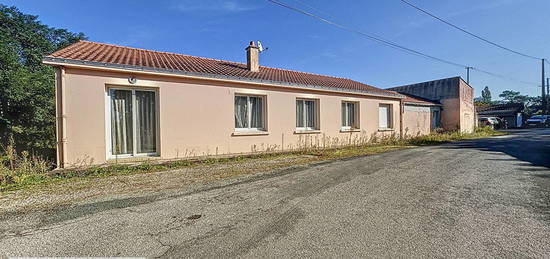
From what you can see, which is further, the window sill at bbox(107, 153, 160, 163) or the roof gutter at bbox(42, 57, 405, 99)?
the window sill at bbox(107, 153, 160, 163)

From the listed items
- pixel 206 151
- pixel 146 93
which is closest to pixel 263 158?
pixel 206 151

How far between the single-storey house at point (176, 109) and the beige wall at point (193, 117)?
0.08 ft

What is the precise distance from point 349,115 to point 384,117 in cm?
308

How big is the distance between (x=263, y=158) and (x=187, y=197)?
4.58 m

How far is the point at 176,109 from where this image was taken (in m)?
7.96

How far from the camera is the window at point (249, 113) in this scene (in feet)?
31.4

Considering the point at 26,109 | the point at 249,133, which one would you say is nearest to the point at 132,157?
the point at 249,133

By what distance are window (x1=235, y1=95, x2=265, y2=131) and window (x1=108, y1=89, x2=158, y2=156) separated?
297 centimetres

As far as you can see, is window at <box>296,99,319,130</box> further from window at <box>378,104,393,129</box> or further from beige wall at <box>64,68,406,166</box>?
window at <box>378,104,393,129</box>

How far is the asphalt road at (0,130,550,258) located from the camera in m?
2.55

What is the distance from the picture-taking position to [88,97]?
6.72 metres

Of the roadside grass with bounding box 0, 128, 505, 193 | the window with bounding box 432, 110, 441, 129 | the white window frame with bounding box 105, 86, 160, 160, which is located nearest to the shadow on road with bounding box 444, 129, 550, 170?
the window with bounding box 432, 110, 441, 129

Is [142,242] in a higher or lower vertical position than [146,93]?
lower

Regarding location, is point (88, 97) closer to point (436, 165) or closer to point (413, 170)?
point (413, 170)
